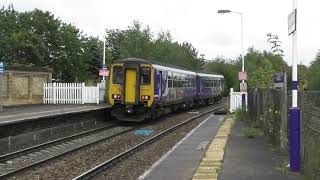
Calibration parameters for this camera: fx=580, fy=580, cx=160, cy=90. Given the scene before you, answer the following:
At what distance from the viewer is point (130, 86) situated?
28.0 metres

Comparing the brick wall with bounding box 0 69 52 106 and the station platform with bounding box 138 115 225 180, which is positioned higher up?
the brick wall with bounding box 0 69 52 106

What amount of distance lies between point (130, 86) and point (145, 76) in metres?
0.89

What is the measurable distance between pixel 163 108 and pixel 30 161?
16.8 metres

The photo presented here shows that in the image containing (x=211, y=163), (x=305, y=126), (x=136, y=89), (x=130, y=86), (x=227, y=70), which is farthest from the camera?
(x=227, y=70)

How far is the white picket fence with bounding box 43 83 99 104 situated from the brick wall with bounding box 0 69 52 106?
66 cm

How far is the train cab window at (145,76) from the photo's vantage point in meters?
27.8

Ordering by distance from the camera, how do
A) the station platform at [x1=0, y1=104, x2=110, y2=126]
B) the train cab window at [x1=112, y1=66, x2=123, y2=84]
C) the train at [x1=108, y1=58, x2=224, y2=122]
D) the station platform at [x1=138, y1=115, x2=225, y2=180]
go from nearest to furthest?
the station platform at [x1=138, y1=115, x2=225, y2=180] < the station platform at [x1=0, y1=104, x2=110, y2=126] < the train at [x1=108, y1=58, x2=224, y2=122] < the train cab window at [x1=112, y1=66, x2=123, y2=84]

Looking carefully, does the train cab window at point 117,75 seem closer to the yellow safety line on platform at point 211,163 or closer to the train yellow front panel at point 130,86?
the train yellow front panel at point 130,86

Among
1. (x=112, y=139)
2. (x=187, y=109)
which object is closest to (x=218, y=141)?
(x=112, y=139)

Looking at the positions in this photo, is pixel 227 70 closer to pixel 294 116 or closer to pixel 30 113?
pixel 30 113

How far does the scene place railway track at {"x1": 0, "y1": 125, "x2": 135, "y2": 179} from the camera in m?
14.1

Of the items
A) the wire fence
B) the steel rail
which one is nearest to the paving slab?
the wire fence

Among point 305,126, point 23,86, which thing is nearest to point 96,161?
point 305,126

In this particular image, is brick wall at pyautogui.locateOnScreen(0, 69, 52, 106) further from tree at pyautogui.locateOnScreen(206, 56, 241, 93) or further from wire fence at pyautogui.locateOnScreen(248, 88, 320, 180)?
tree at pyautogui.locateOnScreen(206, 56, 241, 93)
